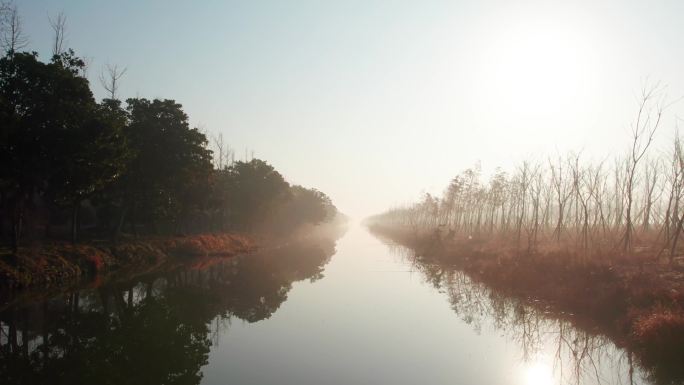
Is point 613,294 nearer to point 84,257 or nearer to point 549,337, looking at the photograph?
point 549,337

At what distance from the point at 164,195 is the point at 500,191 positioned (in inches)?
1642

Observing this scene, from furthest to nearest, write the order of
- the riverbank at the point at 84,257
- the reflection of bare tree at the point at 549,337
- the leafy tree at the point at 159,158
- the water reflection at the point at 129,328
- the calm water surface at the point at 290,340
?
1. the leafy tree at the point at 159,158
2. the riverbank at the point at 84,257
3. the reflection of bare tree at the point at 549,337
4. the calm water surface at the point at 290,340
5. the water reflection at the point at 129,328

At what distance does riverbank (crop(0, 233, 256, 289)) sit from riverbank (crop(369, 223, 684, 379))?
22.3 meters

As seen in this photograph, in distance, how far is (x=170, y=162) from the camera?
36.6 m

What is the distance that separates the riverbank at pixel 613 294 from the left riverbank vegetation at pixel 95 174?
74.3ft

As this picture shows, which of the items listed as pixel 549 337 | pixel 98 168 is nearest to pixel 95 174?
pixel 98 168

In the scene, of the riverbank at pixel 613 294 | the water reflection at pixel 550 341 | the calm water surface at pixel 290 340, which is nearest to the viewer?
the calm water surface at pixel 290 340

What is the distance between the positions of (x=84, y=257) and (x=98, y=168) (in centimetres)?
570

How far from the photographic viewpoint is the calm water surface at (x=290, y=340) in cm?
1042

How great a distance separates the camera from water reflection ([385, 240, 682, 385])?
10758 millimetres

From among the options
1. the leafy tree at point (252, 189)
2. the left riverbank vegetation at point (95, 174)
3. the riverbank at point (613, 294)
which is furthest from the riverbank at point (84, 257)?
the riverbank at point (613, 294)

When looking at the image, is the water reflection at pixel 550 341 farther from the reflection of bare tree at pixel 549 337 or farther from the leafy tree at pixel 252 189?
the leafy tree at pixel 252 189

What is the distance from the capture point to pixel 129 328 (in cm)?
1403

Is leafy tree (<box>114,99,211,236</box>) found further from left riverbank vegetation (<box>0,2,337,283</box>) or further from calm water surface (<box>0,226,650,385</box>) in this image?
calm water surface (<box>0,226,650,385</box>)
